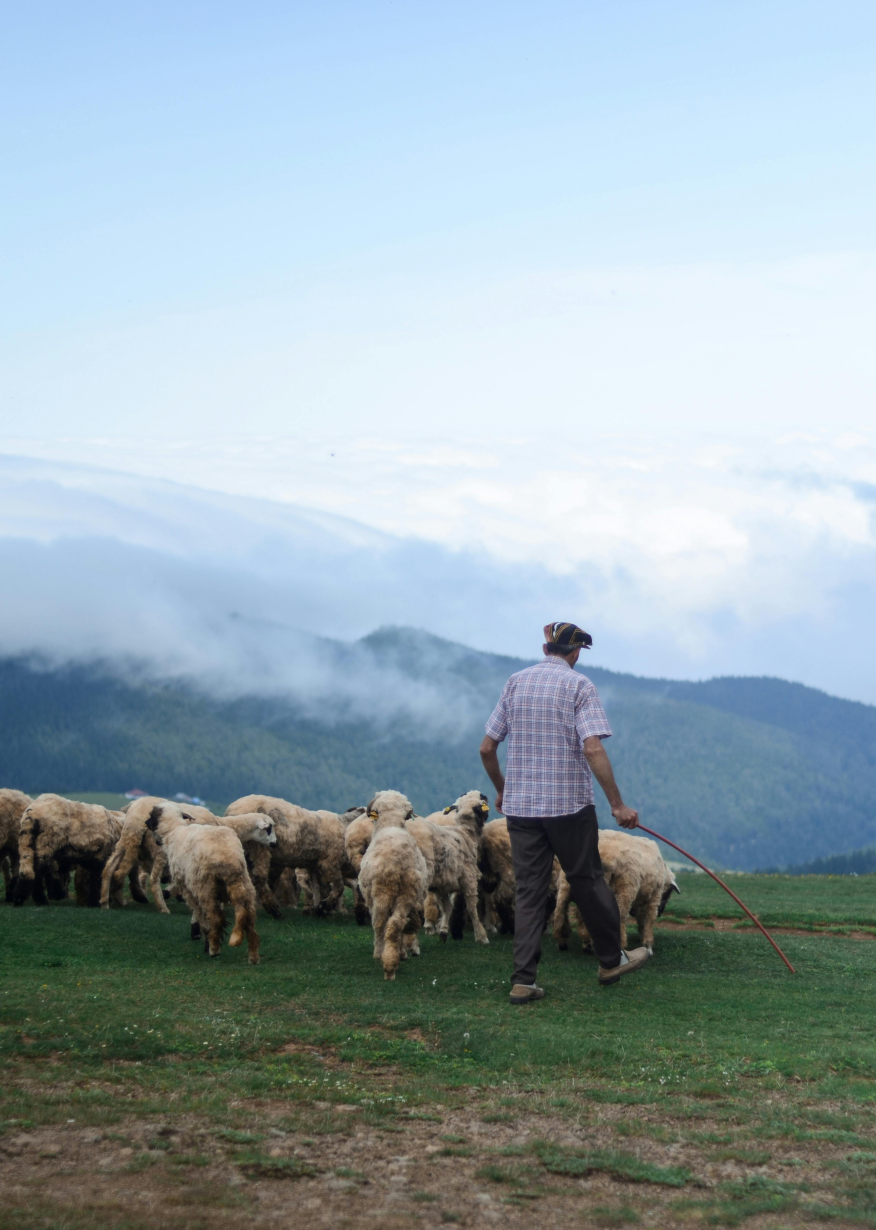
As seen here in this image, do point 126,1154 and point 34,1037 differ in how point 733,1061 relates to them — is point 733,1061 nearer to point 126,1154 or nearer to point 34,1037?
point 126,1154

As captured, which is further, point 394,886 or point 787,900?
point 787,900

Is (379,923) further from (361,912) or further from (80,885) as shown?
(80,885)

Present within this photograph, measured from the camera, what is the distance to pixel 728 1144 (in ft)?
20.8

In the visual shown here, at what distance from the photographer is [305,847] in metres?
18.0

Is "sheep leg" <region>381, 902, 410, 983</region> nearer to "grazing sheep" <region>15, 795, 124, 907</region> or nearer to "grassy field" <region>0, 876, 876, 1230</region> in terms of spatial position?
"grassy field" <region>0, 876, 876, 1230</region>

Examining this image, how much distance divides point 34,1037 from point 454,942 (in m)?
7.48

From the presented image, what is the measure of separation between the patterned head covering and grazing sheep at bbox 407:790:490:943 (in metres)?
3.93

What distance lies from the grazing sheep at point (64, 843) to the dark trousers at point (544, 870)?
952 cm

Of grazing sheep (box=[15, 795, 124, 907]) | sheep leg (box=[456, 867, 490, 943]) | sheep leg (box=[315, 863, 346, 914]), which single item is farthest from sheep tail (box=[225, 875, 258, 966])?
grazing sheep (box=[15, 795, 124, 907])

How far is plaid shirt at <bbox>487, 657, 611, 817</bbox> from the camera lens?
10.5 m

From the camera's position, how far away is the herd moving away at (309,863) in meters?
12.7

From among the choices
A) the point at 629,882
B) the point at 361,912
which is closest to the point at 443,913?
the point at 361,912

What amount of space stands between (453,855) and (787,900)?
43.2 ft

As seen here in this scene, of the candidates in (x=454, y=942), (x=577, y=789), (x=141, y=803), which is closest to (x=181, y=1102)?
(x=577, y=789)
